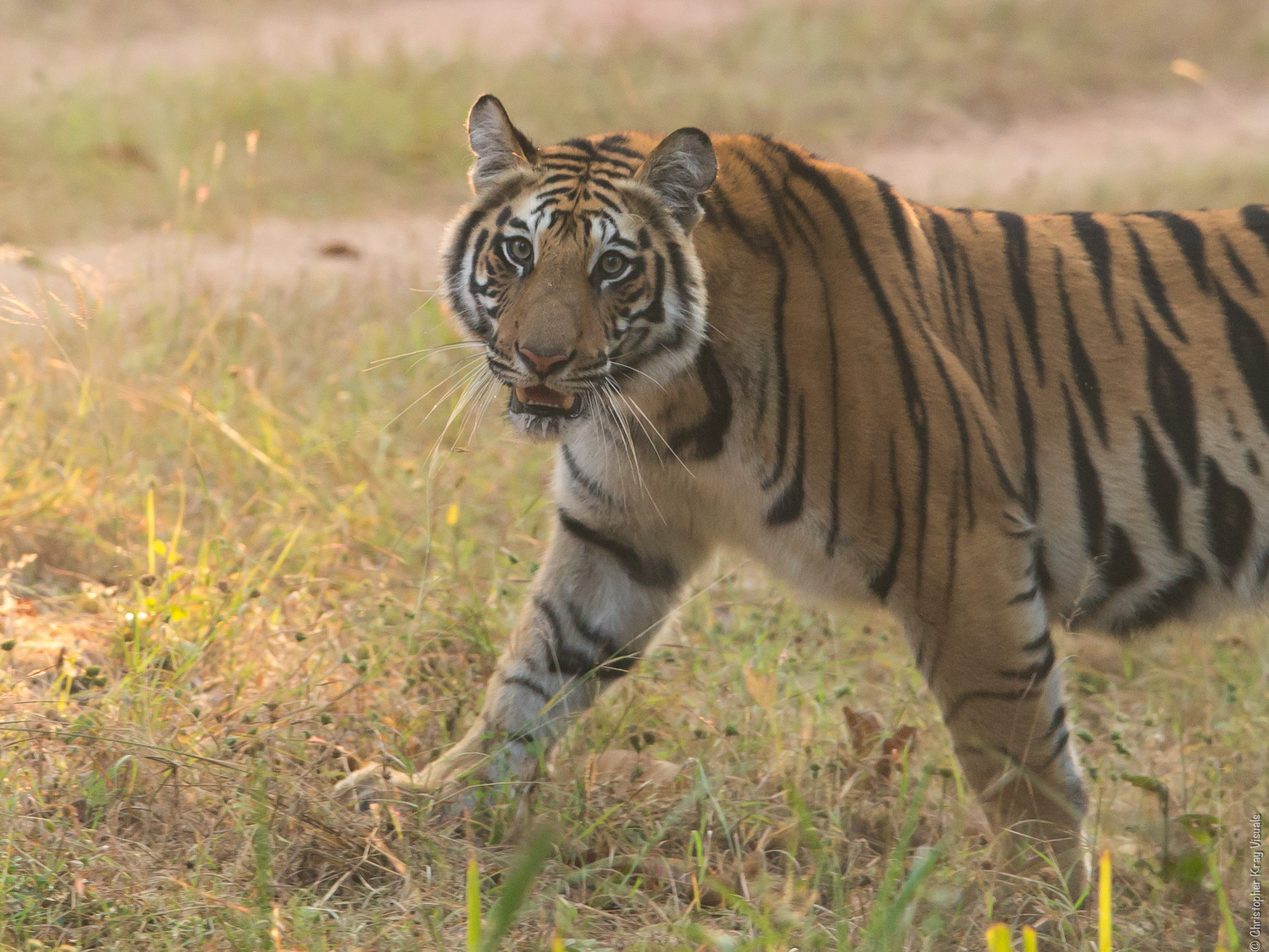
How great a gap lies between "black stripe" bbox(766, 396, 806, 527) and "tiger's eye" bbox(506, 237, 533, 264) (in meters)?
0.58

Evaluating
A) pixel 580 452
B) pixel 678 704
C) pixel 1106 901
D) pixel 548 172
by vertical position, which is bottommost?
pixel 678 704

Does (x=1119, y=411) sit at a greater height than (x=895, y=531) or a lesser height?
greater

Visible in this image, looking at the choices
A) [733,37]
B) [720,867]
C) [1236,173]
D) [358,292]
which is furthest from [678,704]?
[733,37]

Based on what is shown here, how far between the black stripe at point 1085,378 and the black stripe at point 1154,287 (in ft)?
0.67

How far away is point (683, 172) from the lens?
2646 millimetres

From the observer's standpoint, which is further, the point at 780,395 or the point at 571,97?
the point at 571,97

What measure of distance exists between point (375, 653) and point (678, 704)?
69cm

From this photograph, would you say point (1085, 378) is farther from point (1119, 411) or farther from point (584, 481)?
point (584, 481)

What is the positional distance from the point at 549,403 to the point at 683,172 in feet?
1.65

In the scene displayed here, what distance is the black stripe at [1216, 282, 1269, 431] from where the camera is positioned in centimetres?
302

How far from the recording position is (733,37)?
1000 cm

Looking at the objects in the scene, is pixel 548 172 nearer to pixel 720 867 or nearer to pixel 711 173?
pixel 711 173

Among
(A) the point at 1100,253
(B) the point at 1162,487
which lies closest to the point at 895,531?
(B) the point at 1162,487

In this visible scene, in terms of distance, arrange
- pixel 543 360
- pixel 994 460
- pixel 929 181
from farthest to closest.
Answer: pixel 929 181 < pixel 994 460 < pixel 543 360
